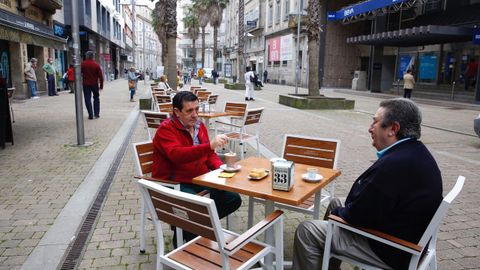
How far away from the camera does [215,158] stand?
3.66 metres

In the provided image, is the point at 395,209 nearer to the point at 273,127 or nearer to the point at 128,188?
the point at 128,188

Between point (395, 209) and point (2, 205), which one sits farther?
point (2, 205)

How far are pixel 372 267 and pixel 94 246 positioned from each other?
8.12ft

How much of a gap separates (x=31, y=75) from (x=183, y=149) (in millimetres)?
16935

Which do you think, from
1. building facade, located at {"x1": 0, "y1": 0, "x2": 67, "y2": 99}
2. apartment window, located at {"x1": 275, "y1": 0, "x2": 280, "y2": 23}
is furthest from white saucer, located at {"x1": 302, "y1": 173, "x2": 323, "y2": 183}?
apartment window, located at {"x1": 275, "y1": 0, "x2": 280, "y2": 23}

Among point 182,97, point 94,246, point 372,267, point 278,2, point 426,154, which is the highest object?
point 278,2

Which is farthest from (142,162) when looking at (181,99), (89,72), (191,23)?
(191,23)

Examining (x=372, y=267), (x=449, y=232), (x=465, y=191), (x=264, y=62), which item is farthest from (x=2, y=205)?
(x=264, y=62)

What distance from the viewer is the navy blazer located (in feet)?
7.30

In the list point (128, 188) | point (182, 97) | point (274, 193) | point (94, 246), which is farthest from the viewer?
point (128, 188)

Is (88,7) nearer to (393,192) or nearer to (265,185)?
(265,185)

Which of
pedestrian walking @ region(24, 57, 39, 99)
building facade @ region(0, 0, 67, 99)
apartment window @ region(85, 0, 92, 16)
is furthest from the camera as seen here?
apartment window @ region(85, 0, 92, 16)

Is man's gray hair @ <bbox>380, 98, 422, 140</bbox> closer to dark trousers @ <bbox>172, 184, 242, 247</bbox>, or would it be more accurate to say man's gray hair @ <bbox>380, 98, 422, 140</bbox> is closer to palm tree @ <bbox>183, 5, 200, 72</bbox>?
dark trousers @ <bbox>172, 184, 242, 247</bbox>

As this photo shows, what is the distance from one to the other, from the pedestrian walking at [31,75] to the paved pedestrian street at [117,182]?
18.7 feet
